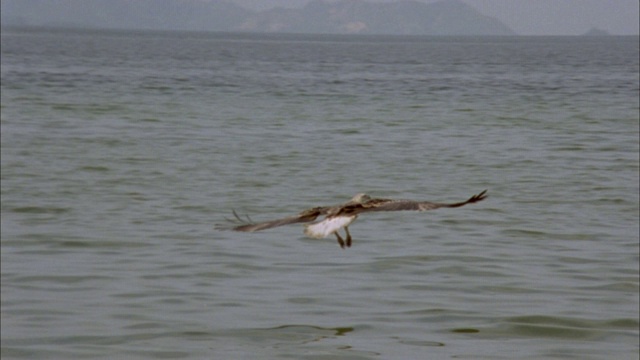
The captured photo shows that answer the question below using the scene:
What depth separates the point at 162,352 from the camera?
364 inches

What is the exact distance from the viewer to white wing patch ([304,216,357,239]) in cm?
516

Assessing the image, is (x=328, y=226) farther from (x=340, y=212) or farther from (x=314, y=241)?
(x=314, y=241)

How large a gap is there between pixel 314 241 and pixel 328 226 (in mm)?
8383

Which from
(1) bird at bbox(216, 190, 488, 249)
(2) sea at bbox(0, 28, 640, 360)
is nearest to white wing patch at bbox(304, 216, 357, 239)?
(1) bird at bbox(216, 190, 488, 249)

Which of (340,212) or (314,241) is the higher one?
(340,212)

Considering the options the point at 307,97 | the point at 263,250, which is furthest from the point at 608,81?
the point at 263,250

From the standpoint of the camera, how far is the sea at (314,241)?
9.78 meters

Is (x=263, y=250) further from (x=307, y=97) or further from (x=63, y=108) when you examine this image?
(x=307, y=97)

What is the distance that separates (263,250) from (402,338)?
3659mm

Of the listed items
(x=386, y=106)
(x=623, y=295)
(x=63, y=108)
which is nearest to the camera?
(x=623, y=295)

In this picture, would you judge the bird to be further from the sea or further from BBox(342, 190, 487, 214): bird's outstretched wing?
the sea

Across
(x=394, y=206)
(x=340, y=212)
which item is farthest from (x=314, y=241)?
(x=394, y=206)

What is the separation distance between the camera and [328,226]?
521 centimetres

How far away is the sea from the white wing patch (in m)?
1.01
